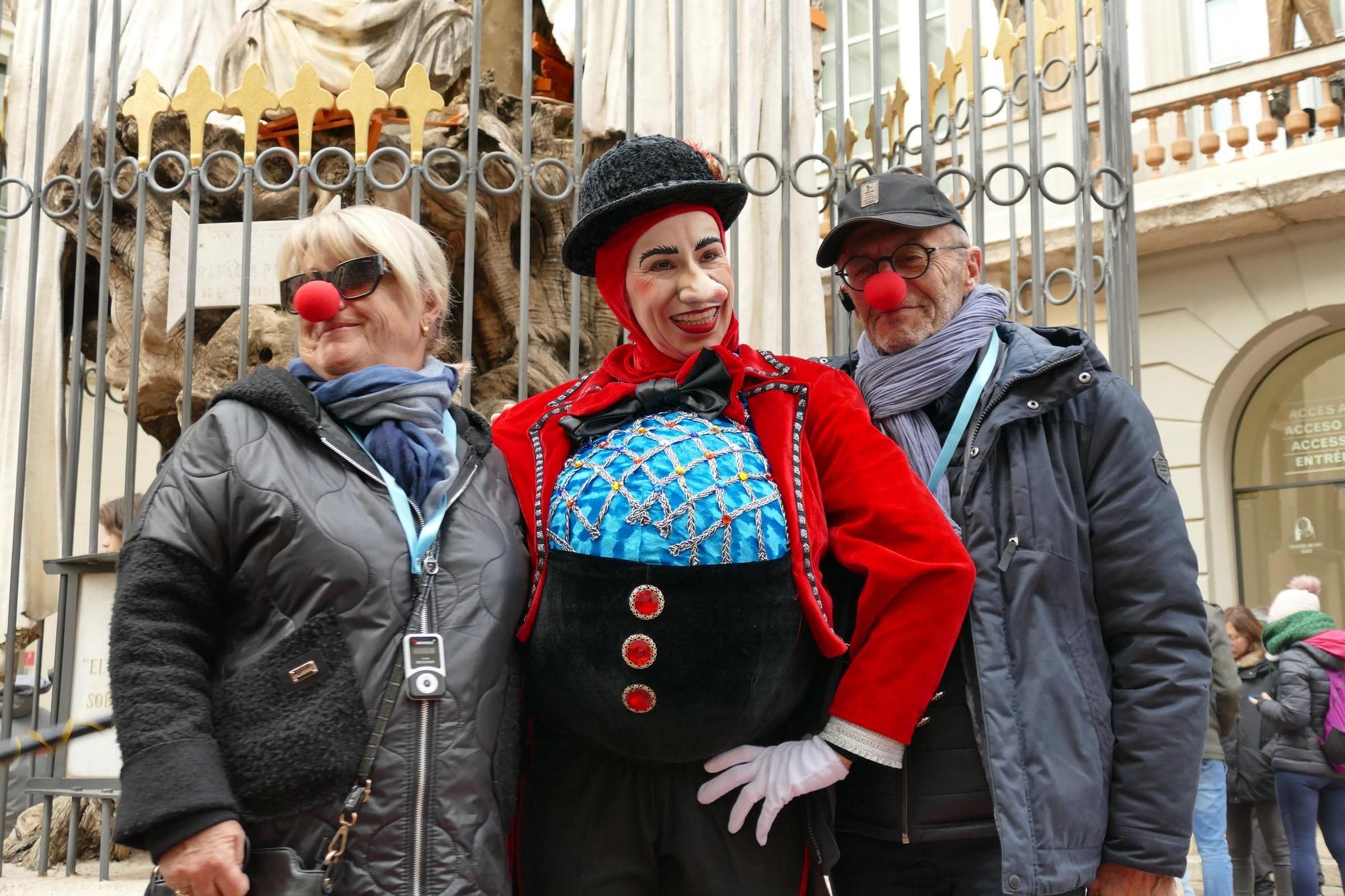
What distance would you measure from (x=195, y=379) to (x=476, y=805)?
3.74 meters

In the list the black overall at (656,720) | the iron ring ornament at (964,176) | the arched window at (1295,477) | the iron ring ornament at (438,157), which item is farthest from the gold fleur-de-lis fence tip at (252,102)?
the arched window at (1295,477)

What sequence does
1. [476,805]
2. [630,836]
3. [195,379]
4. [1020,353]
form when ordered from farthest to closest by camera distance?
[195,379] → [1020,353] → [630,836] → [476,805]

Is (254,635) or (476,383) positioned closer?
(254,635)

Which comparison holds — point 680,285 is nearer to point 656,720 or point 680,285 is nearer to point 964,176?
point 656,720

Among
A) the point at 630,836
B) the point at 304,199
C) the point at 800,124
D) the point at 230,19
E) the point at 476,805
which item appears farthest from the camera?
Result: the point at 230,19

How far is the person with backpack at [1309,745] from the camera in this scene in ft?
19.3

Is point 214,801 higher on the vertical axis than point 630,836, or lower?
higher

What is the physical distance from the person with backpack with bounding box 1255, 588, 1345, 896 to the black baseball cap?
4601 mm

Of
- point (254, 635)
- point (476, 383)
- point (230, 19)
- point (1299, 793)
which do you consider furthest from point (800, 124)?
point (1299, 793)

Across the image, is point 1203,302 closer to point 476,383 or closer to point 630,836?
point 476,383

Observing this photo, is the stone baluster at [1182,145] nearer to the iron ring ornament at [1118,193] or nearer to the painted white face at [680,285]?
the iron ring ornament at [1118,193]

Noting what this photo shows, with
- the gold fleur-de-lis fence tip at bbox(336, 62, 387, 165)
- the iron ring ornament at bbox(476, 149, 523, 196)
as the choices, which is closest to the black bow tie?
the iron ring ornament at bbox(476, 149, 523, 196)

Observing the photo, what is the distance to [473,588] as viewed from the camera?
1.87 metres

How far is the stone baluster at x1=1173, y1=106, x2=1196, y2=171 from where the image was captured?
33.7 ft
